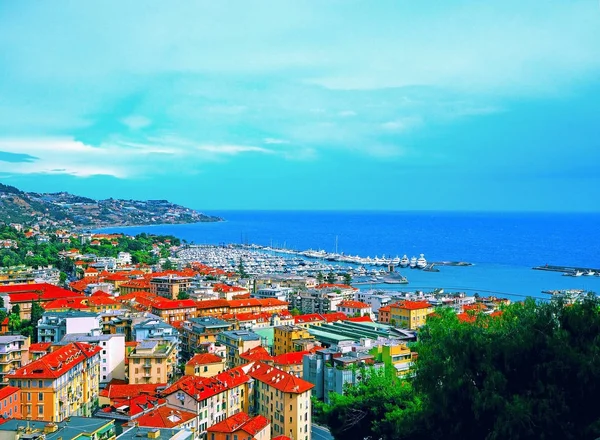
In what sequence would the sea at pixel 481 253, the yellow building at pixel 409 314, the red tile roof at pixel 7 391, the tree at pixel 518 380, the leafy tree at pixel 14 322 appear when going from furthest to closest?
the sea at pixel 481 253
the yellow building at pixel 409 314
the leafy tree at pixel 14 322
the red tile roof at pixel 7 391
the tree at pixel 518 380

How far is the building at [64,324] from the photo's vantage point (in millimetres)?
18469

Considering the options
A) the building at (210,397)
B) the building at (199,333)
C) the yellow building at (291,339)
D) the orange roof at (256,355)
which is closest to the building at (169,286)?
the building at (199,333)

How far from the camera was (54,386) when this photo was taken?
40.4 feet

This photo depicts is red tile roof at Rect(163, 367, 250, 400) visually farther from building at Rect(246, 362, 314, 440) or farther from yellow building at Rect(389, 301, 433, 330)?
yellow building at Rect(389, 301, 433, 330)

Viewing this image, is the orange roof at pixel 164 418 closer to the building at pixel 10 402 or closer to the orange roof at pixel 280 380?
the orange roof at pixel 280 380

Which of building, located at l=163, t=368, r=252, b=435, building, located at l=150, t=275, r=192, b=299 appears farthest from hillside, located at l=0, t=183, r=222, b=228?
building, located at l=163, t=368, r=252, b=435

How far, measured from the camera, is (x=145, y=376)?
16.1m

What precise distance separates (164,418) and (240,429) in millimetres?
1387

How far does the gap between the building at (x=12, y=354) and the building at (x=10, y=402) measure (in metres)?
2.06

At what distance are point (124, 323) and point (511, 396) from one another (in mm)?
15520

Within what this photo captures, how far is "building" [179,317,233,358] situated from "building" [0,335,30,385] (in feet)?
19.0

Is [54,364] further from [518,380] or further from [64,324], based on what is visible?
[518,380]

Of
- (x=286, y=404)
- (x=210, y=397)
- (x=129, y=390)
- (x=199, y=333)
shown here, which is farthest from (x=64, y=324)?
(x=286, y=404)

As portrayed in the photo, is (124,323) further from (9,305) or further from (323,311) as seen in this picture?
Result: (323,311)
